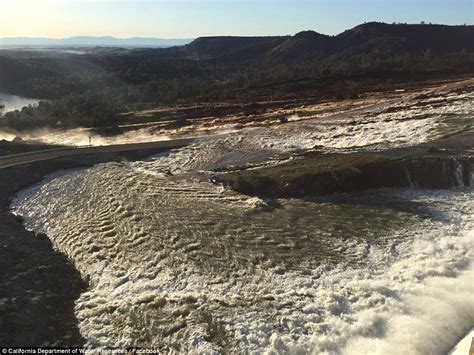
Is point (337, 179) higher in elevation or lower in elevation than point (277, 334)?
higher

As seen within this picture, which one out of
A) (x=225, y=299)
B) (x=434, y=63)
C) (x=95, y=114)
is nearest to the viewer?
(x=225, y=299)

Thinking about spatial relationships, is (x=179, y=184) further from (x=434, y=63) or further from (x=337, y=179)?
(x=434, y=63)

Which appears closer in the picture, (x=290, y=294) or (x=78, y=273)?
(x=290, y=294)

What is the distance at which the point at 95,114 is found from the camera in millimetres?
46625

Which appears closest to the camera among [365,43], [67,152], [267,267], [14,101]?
[267,267]

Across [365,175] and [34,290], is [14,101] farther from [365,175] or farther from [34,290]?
[34,290]

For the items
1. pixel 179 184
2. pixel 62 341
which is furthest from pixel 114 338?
pixel 179 184

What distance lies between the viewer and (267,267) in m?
13.3

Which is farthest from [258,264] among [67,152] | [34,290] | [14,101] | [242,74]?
[14,101]

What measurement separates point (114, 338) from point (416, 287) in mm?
7973

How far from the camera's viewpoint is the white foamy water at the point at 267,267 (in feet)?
35.2

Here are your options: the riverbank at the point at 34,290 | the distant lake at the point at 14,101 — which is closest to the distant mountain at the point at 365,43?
the distant lake at the point at 14,101

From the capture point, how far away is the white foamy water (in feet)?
35.2

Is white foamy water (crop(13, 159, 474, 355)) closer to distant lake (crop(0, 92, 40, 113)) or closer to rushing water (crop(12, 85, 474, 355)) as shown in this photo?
rushing water (crop(12, 85, 474, 355))
